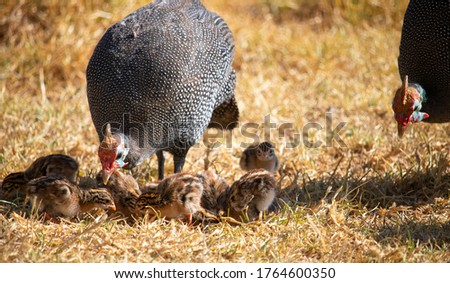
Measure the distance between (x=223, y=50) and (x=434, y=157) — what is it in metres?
1.64

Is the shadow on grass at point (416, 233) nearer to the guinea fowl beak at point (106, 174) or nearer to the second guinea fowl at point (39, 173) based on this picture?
the guinea fowl beak at point (106, 174)

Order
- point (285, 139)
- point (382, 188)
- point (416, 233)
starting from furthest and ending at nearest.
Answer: point (285, 139)
point (382, 188)
point (416, 233)

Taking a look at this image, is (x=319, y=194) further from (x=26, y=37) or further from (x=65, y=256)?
(x=26, y=37)

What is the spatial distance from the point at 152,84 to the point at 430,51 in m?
1.77

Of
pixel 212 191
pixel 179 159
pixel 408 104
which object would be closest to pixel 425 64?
pixel 408 104

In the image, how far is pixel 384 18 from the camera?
27.1ft

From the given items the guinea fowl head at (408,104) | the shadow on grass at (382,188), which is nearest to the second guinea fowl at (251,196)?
the shadow on grass at (382,188)

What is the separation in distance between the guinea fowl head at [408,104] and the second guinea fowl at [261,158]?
978 millimetres

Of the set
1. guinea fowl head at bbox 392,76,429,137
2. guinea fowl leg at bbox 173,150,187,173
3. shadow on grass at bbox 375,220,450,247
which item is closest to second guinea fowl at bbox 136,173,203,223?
guinea fowl leg at bbox 173,150,187,173

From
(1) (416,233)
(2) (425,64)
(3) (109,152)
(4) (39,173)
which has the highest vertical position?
(2) (425,64)

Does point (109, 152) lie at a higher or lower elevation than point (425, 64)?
lower

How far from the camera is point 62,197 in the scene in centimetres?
412

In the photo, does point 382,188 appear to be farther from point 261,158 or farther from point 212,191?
point 212,191

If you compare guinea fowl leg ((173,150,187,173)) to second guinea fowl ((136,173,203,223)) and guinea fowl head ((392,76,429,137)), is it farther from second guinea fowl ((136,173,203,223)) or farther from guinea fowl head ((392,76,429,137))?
guinea fowl head ((392,76,429,137))
